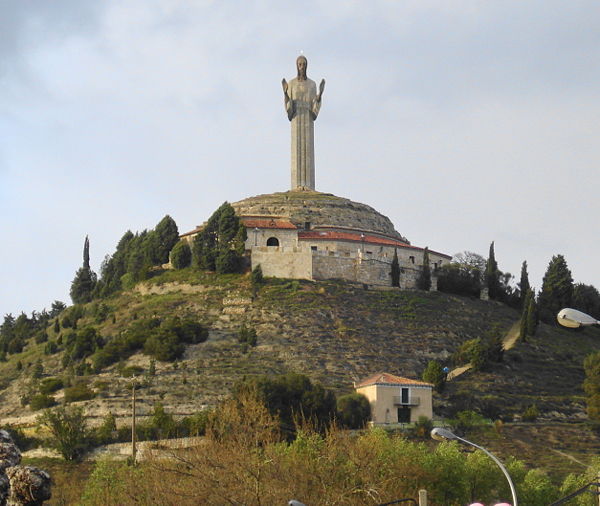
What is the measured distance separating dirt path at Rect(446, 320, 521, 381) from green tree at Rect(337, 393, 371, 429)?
1116 centimetres

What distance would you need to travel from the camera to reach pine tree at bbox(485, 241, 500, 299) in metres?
89.8

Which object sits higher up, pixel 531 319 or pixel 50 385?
pixel 531 319

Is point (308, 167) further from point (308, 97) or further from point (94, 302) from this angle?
point (94, 302)

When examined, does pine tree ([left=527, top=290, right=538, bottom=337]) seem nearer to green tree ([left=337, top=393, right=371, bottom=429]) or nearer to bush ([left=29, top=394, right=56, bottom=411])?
green tree ([left=337, top=393, right=371, bottom=429])

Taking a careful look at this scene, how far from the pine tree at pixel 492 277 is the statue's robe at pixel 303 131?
17.5 metres

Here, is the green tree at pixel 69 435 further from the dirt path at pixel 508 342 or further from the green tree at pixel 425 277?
the green tree at pixel 425 277

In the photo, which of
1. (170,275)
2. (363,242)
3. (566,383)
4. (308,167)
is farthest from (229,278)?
(566,383)

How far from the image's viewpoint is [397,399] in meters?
63.7

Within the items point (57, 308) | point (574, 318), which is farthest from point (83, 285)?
point (574, 318)

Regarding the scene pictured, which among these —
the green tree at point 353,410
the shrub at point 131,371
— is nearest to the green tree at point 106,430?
the shrub at point 131,371

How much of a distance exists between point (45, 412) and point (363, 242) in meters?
31.4

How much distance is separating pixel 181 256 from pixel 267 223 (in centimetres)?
743

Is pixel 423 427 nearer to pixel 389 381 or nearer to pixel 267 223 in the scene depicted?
pixel 389 381

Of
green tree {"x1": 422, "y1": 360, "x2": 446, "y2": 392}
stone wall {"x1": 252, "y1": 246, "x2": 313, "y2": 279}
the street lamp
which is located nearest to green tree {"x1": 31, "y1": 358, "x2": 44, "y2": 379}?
stone wall {"x1": 252, "y1": 246, "x2": 313, "y2": 279}
